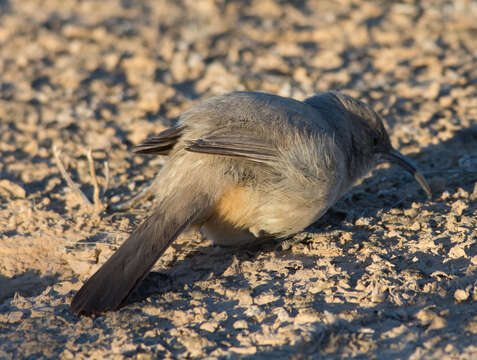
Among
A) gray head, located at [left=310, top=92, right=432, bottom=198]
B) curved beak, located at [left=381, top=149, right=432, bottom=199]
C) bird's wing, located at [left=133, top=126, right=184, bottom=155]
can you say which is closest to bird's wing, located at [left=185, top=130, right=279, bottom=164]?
bird's wing, located at [left=133, top=126, right=184, bottom=155]

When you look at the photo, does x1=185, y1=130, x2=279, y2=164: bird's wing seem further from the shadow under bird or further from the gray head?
the gray head

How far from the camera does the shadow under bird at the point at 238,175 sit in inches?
138

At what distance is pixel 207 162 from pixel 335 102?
1.34m

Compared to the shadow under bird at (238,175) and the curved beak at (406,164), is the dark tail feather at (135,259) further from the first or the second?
the curved beak at (406,164)

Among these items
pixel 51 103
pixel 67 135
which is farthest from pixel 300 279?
pixel 51 103

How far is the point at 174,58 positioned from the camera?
6832mm

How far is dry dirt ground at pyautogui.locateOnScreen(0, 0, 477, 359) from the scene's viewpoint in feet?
10.1

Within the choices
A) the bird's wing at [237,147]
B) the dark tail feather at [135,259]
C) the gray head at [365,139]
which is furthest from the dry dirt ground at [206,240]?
the bird's wing at [237,147]

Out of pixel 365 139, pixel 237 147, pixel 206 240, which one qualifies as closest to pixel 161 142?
pixel 237 147

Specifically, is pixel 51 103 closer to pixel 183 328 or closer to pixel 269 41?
pixel 269 41

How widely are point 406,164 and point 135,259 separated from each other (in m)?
2.40

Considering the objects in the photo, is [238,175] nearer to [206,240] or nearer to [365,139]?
[206,240]

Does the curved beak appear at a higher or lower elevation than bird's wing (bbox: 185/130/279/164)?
lower

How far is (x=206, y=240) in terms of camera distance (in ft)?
13.7
